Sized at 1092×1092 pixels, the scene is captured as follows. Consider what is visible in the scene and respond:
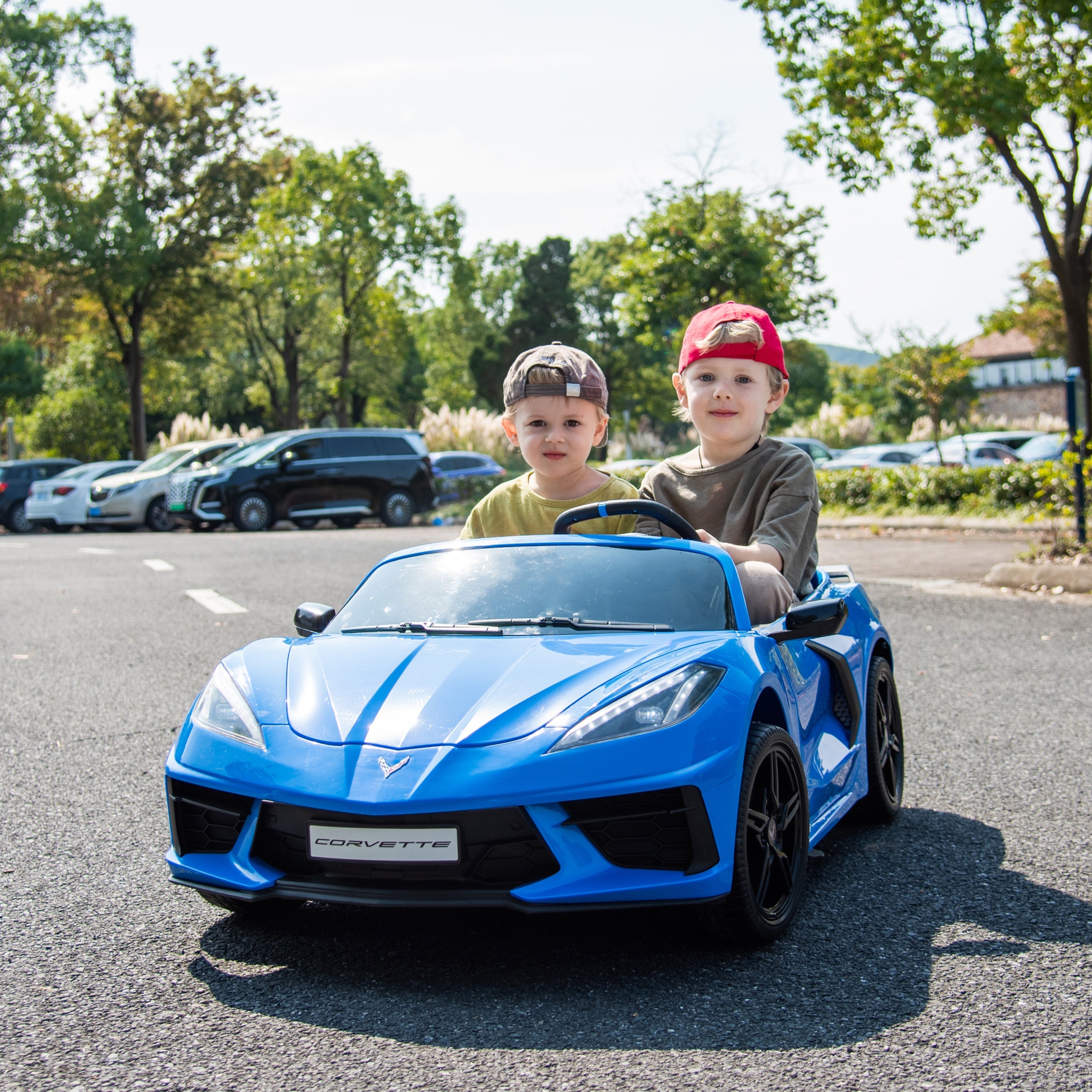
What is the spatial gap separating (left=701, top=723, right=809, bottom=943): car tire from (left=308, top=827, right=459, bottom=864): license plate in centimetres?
67

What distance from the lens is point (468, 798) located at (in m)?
2.81

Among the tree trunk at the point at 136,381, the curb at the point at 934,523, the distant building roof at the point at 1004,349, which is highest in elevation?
the distant building roof at the point at 1004,349

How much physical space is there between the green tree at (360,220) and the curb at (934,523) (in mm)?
19689

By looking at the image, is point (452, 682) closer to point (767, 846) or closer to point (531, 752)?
point (531, 752)

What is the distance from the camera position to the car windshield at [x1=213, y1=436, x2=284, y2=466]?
23.7 m

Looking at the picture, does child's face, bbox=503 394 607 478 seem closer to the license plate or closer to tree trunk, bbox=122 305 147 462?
the license plate

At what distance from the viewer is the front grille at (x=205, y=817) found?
3.11 metres

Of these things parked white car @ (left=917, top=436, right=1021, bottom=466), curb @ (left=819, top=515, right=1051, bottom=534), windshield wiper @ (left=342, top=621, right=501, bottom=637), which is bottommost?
curb @ (left=819, top=515, right=1051, bottom=534)

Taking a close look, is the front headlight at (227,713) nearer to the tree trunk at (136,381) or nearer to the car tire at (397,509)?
the car tire at (397,509)

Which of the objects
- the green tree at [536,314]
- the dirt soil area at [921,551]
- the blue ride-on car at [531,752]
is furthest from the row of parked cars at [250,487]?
the green tree at [536,314]

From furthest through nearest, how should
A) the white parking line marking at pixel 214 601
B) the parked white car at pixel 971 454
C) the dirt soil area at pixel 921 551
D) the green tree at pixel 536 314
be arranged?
the green tree at pixel 536 314 → the parked white car at pixel 971 454 → the dirt soil area at pixel 921 551 → the white parking line marking at pixel 214 601

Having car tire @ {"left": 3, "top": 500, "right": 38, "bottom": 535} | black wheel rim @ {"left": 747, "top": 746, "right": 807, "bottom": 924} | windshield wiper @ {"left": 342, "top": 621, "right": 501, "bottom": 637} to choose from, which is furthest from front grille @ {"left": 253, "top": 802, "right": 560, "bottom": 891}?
car tire @ {"left": 3, "top": 500, "right": 38, "bottom": 535}

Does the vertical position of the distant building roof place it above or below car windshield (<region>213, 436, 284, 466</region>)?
above

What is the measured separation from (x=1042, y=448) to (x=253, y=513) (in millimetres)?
18538
